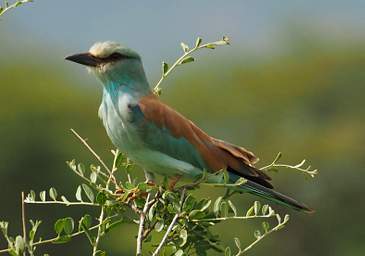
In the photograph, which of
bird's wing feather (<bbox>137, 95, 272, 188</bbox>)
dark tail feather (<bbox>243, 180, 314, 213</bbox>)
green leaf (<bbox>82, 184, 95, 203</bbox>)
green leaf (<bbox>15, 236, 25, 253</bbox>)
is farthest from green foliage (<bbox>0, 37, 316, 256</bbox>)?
bird's wing feather (<bbox>137, 95, 272, 188</bbox>)

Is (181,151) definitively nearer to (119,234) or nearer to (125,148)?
(125,148)

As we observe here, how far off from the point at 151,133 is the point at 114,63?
0.26 m

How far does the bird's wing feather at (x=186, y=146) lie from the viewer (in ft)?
13.2

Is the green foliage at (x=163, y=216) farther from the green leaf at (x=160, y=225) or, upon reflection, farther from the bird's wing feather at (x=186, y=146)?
the bird's wing feather at (x=186, y=146)

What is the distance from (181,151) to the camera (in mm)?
4047

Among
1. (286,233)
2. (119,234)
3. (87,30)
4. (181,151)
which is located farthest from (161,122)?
(87,30)

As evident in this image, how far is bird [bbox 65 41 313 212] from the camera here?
3.95m

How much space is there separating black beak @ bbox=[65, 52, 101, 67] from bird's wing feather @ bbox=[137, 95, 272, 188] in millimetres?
199

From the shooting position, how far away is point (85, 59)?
3.95m

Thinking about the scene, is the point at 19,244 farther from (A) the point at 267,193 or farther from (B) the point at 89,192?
(A) the point at 267,193

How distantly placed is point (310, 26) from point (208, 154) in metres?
33.2

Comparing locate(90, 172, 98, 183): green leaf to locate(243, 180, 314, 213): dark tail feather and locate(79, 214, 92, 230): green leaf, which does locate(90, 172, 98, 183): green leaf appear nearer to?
→ locate(79, 214, 92, 230): green leaf

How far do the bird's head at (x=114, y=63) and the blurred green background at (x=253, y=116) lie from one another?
14.9 meters

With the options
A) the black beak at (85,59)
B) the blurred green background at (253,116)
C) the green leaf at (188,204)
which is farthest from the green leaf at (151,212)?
the blurred green background at (253,116)
